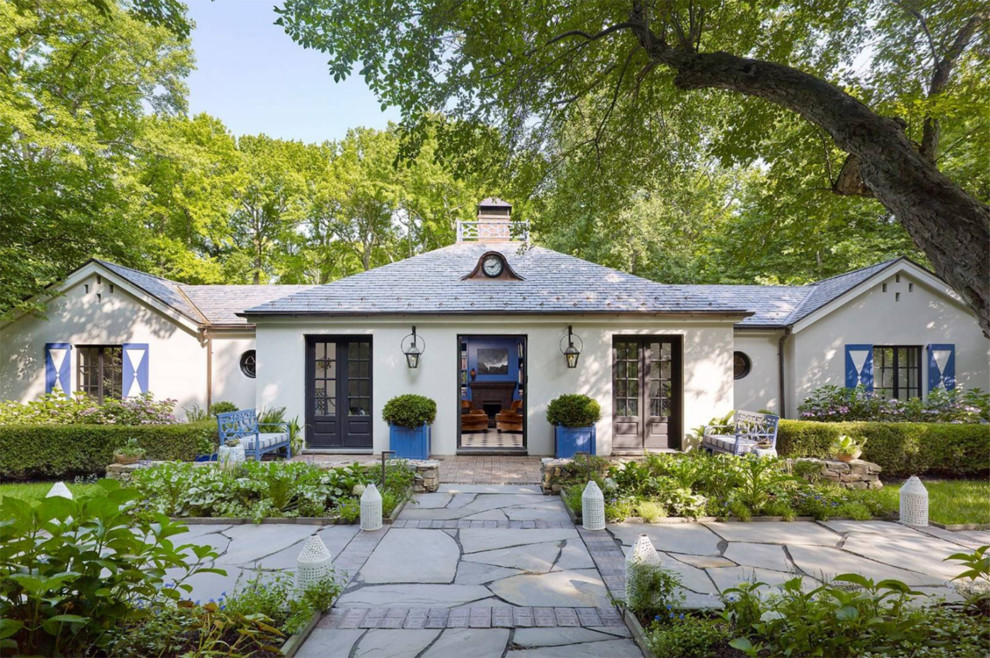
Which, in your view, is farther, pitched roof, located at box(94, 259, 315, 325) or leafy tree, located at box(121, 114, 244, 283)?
leafy tree, located at box(121, 114, 244, 283)

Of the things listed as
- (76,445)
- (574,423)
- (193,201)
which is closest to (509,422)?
(574,423)

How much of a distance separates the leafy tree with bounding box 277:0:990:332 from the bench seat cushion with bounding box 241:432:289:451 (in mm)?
6343

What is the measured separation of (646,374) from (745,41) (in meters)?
6.32

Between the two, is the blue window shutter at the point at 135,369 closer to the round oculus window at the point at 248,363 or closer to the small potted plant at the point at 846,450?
the round oculus window at the point at 248,363

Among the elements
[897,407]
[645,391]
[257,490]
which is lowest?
[257,490]

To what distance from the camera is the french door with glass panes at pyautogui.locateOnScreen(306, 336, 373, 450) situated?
9.91m

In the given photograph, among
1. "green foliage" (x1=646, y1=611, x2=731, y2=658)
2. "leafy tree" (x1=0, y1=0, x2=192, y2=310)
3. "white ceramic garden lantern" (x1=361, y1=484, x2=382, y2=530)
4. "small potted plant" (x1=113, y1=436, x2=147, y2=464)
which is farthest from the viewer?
"leafy tree" (x1=0, y1=0, x2=192, y2=310)

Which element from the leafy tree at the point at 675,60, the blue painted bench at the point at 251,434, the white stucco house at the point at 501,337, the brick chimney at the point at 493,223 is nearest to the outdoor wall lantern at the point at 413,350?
the white stucco house at the point at 501,337

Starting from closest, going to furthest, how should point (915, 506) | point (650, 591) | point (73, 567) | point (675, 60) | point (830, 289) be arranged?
point (73, 567), point (650, 591), point (675, 60), point (915, 506), point (830, 289)

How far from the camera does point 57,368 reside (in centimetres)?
1086

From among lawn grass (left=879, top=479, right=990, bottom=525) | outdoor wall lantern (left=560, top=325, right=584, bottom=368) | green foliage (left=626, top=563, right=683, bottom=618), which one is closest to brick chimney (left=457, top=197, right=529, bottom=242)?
outdoor wall lantern (left=560, top=325, right=584, bottom=368)

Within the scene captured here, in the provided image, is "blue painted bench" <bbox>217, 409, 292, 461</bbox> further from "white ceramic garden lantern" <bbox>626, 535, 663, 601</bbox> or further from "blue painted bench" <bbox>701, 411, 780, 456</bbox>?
"blue painted bench" <bbox>701, 411, 780, 456</bbox>

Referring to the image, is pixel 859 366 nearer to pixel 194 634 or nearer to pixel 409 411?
pixel 409 411

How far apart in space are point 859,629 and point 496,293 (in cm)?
833
